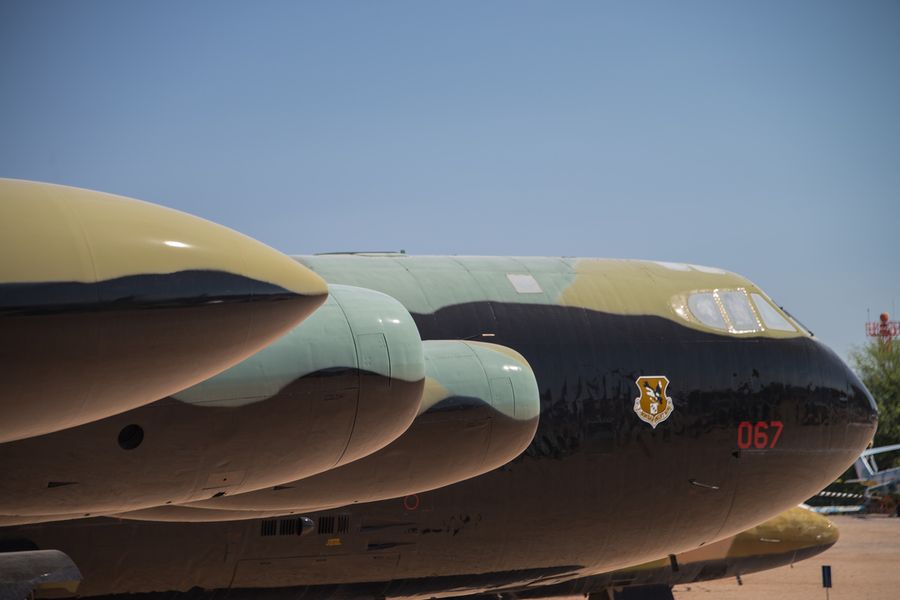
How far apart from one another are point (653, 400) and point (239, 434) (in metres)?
7.42

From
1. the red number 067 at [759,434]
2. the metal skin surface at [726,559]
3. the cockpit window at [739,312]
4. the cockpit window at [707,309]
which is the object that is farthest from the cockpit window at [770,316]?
the metal skin surface at [726,559]

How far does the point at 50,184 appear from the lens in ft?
22.3

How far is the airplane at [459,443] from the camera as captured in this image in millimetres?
8484

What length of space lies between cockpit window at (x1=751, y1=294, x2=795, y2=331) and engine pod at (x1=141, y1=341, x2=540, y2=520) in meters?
6.39

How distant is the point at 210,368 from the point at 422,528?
722 centimetres

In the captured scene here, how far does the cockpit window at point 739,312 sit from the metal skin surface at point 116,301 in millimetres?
9724

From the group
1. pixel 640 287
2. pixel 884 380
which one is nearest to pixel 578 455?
pixel 640 287

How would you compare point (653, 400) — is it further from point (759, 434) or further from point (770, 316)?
point (770, 316)

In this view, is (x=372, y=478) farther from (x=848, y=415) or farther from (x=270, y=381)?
(x=848, y=415)

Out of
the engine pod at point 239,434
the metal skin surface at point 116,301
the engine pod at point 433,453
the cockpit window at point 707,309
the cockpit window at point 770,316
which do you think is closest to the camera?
the metal skin surface at point 116,301

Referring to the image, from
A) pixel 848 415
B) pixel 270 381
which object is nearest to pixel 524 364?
pixel 270 381

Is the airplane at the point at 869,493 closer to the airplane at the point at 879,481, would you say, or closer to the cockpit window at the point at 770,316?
the airplane at the point at 879,481

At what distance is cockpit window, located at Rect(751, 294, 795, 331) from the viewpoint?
15695 millimetres

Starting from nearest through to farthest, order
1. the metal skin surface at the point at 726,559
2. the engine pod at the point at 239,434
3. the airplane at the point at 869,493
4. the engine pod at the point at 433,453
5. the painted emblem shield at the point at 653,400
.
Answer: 1. the engine pod at the point at 239,434
2. the engine pod at the point at 433,453
3. the painted emblem shield at the point at 653,400
4. the metal skin surface at the point at 726,559
5. the airplane at the point at 869,493
